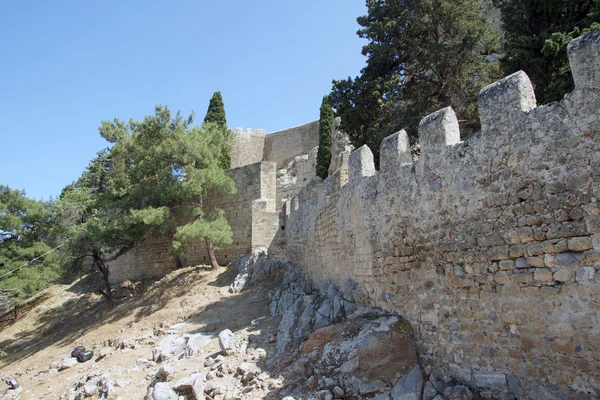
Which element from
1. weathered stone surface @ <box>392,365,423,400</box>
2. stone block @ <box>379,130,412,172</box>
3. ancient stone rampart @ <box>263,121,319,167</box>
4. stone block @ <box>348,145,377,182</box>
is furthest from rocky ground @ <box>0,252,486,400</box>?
ancient stone rampart @ <box>263,121,319,167</box>

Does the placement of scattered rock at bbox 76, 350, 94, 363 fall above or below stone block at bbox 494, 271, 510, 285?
below

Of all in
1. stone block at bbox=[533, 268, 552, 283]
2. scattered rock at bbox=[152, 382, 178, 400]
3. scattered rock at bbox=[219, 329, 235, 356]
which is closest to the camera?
stone block at bbox=[533, 268, 552, 283]

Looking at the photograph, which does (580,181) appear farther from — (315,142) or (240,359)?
(315,142)

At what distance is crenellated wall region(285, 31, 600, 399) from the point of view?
396 centimetres

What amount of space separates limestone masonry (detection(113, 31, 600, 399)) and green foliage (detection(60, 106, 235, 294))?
971 cm

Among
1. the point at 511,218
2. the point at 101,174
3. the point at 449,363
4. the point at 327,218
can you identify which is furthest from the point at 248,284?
the point at 101,174

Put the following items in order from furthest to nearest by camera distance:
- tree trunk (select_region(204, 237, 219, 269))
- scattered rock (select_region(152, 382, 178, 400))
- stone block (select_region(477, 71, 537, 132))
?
tree trunk (select_region(204, 237, 219, 269)), scattered rock (select_region(152, 382, 178, 400)), stone block (select_region(477, 71, 537, 132))

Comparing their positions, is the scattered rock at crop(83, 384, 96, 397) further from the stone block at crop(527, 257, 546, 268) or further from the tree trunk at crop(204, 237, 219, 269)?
the stone block at crop(527, 257, 546, 268)

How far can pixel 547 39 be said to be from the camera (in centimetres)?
920

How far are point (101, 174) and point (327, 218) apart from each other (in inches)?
902

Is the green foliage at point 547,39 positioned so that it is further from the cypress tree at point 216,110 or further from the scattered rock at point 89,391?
the cypress tree at point 216,110

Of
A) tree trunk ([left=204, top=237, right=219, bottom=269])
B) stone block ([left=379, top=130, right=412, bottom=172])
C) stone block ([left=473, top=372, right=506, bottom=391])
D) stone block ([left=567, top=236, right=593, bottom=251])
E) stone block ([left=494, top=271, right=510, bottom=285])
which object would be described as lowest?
stone block ([left=473, top=372, right=506, bottom=391])

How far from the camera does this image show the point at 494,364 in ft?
15.0

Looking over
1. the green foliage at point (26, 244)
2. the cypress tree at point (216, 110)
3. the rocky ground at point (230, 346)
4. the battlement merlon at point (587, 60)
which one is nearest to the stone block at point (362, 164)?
the rocky ground at point (230, 346)
